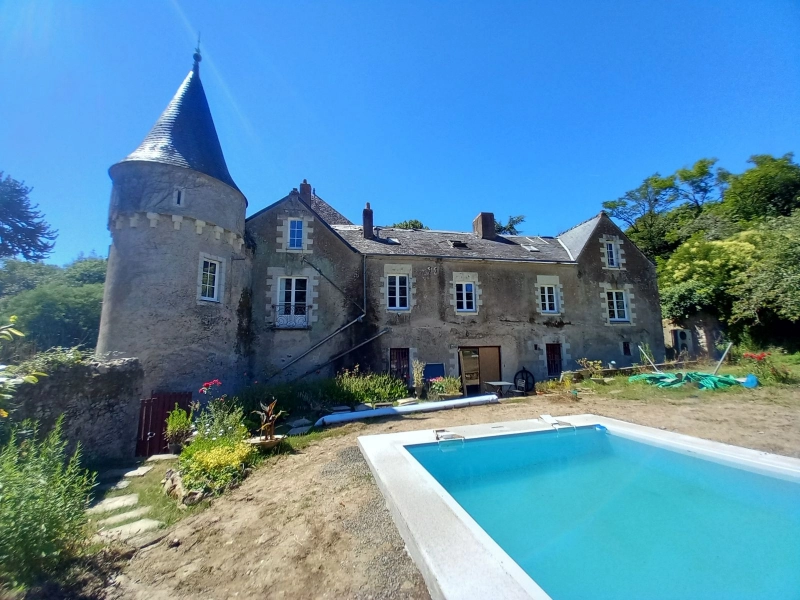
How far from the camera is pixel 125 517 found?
14.8 ft

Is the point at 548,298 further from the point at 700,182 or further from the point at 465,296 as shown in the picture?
the point at 700,182

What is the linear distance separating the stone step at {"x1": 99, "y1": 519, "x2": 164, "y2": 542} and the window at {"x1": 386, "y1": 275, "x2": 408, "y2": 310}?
11.0 metres

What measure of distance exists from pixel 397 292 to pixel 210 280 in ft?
23.0

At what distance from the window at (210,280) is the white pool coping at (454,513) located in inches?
311

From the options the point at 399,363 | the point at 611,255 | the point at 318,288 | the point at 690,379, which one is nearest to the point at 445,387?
the point at 399,363

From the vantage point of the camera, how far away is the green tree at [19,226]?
25.1 m

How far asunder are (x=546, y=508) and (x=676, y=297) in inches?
781

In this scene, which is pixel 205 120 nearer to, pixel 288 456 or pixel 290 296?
pixel 290 296

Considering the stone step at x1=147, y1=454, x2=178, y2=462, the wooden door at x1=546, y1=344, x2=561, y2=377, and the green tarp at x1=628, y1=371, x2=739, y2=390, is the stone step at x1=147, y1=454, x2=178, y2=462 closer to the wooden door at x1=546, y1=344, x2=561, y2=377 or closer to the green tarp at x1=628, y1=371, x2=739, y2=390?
the green tarp at x1=628, y1=371, x2=739, y2=390

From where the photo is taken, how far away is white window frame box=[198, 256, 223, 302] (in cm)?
1095

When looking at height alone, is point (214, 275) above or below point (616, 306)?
above

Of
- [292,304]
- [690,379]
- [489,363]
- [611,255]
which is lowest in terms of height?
[690,379]

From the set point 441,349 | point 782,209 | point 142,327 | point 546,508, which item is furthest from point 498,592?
point 782,209

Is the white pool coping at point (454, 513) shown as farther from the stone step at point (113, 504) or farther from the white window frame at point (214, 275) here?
the white window frame at point (214, 275)
